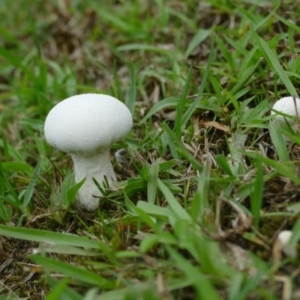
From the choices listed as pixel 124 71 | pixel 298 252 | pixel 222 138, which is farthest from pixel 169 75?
pixel 298 252

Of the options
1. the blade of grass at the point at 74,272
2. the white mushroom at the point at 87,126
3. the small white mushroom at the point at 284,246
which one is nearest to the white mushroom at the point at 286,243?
the small white mushroom at the point at 284,246

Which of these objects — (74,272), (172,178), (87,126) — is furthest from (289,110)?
(74,272)

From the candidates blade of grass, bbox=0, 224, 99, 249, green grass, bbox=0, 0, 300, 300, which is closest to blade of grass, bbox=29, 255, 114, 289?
green grass, bbox=0, 0, 300, 300

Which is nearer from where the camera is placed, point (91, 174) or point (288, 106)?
point (288, 106)

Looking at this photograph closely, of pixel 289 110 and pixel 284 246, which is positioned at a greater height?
pixel 289 110

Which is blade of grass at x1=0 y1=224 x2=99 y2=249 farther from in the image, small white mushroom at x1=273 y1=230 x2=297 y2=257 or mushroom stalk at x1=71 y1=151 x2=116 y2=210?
small white mushroom at x1=273 y1=230 x2=297 y2=257

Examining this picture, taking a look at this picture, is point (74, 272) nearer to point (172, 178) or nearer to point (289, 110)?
point (172, 178)

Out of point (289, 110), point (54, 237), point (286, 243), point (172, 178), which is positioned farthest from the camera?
point (172, 178)
